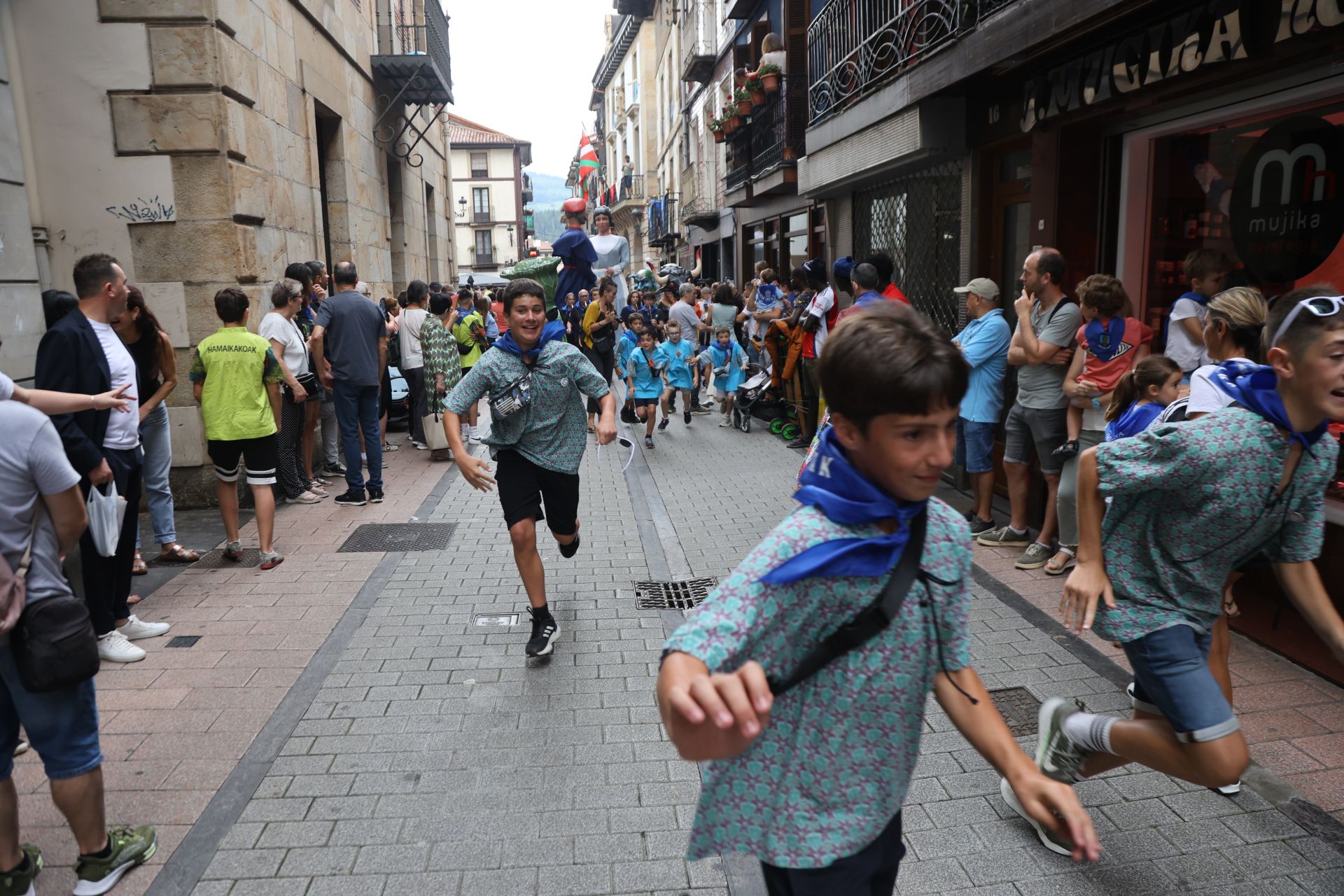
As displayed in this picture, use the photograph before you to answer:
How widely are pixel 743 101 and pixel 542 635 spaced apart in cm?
1546

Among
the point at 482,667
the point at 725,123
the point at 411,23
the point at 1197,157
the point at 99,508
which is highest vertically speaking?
the point at 411,23

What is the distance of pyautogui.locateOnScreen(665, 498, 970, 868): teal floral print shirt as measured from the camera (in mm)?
1805

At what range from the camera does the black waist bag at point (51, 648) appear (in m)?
2.88

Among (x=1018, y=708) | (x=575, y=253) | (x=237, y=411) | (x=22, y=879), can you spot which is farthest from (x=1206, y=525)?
(x=575, y=253)

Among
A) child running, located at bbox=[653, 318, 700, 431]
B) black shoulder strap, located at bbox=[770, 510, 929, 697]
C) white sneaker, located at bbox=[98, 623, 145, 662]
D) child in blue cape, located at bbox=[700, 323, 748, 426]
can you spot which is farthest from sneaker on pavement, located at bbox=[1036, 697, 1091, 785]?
child in blue cape, located at bbox=[700, 323, 748, 426]

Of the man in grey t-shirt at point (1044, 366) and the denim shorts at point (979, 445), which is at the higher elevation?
the man in grey t-shirt at point (1044, 366)

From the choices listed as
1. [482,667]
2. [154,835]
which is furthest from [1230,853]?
[154,835]

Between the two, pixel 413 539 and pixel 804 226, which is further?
pixel 804 226

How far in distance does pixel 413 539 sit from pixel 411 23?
1548cm

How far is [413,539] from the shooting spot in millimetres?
7754

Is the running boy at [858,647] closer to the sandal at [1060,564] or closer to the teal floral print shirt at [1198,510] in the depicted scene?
the teal floral print shirt at [1198,510]

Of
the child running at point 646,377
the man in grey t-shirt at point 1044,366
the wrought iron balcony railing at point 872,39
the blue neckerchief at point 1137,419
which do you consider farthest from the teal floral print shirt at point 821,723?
A: the child running at point 646,377

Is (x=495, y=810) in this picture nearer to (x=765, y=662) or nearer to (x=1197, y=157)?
(x=765, y=662)

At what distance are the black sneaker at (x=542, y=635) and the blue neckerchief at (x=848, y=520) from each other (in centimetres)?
349
